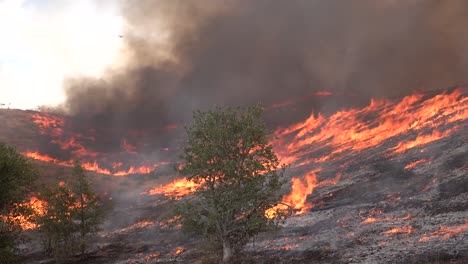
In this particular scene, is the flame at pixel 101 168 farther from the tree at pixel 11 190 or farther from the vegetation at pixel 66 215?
the tree at pixel 11 190

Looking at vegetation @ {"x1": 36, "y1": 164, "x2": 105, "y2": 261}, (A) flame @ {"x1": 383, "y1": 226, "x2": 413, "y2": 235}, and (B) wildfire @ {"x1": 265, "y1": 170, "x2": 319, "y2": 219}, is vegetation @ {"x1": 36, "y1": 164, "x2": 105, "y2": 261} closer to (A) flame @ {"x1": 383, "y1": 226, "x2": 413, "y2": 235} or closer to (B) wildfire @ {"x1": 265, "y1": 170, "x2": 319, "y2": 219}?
(B) wildfire @ {"x1": 265, "y1": 170, "x2": 319, "y2": 219}

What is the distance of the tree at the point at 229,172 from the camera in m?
31.2

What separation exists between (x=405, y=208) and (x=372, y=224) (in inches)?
201

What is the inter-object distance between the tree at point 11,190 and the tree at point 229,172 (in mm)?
11436

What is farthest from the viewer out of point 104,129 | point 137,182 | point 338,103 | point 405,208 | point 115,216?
point 104,129

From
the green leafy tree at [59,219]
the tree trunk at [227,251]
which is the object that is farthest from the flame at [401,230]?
the green leafy tree at [59,219]

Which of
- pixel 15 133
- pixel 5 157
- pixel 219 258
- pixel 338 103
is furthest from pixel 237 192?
pixel 15 133

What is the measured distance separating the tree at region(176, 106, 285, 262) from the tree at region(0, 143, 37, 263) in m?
11.4

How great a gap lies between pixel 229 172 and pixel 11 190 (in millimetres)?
15532

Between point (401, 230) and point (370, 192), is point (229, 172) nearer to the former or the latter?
point (401, 230)

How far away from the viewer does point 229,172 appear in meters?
31.2

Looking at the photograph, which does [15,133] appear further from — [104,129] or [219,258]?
[219,258]

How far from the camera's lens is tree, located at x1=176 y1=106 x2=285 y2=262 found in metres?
31.2

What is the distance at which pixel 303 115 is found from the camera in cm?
13188
